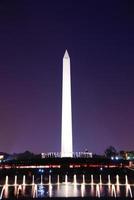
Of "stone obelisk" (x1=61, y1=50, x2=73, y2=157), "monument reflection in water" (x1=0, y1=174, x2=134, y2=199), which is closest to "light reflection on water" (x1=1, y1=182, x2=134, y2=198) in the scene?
"monument reflection in water" (x1=0, y1=174, x2=134, y2=199)

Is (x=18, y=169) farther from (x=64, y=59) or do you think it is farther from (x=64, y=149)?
(x=64, y=59)

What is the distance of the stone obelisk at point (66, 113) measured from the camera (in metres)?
61.5

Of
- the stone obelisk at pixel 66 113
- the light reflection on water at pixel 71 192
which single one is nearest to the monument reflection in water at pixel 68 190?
the light reflection on water at pixel 71 192

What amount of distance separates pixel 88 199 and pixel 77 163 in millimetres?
42503

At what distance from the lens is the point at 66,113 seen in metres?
62.2

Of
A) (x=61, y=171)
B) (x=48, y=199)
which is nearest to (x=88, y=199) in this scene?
(x=48, y=199)

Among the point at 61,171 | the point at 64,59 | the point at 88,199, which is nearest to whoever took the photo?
the point at 88,199

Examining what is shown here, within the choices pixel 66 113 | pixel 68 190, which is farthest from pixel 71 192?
pixel 66 113

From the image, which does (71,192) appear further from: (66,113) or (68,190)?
(66,113)

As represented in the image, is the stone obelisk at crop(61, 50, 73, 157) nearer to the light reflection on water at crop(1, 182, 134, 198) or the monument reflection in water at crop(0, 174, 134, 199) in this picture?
the monument reflection in water at crop(0, 174, 134, 199)

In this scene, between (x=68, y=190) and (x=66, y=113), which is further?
(x=66, y=113)

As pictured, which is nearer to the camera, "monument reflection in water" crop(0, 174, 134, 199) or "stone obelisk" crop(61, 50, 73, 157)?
"monument reflection in water" crop(0, 174, 134, 199)

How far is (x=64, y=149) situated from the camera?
62.3 meters

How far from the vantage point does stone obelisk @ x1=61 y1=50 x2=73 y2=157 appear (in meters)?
61.5
